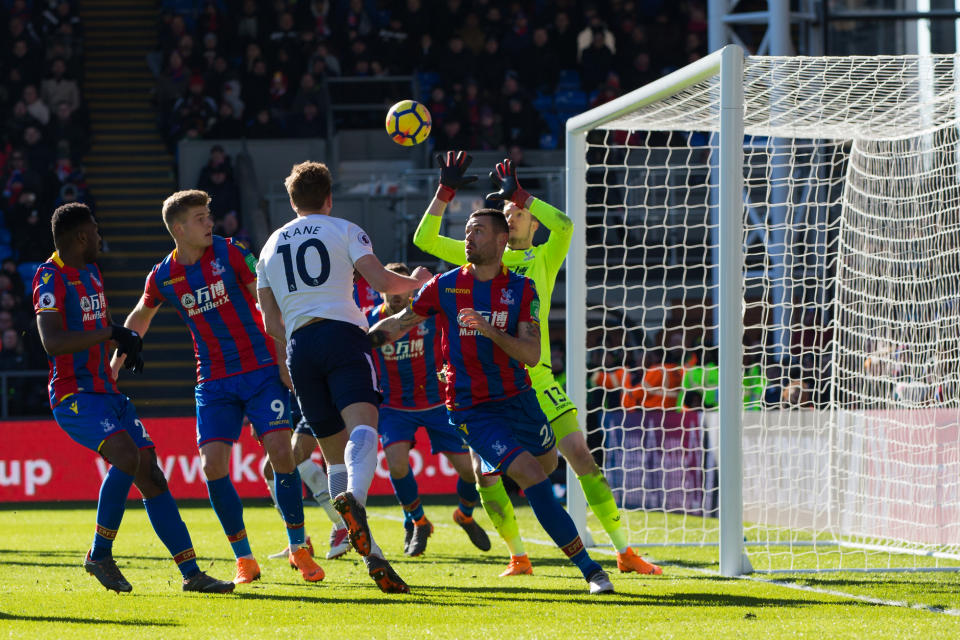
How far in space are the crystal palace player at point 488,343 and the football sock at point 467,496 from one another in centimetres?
248

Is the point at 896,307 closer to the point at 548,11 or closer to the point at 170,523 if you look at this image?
the point at 170,523

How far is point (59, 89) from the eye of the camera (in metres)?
19.8

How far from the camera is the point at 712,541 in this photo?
9906 mm

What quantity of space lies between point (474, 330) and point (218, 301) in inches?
55.1

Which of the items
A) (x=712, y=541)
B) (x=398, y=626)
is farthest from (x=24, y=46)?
(x=398, y=626)

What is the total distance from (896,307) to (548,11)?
1254 cm

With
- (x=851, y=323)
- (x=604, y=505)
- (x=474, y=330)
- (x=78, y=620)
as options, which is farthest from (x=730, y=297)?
(x=78, y=620)

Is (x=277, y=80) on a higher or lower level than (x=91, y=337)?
higher

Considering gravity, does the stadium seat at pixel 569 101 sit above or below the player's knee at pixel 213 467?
above

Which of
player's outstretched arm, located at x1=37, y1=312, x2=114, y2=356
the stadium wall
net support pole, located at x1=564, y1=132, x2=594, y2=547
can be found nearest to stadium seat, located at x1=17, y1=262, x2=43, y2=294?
the stadium wall

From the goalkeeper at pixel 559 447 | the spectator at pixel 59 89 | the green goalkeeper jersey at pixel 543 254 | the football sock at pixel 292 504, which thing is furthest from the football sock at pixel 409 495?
the spectator at pixel 59 89

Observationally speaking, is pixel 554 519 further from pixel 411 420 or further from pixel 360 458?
pixel 411 420

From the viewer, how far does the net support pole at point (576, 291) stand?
9125 millimetres

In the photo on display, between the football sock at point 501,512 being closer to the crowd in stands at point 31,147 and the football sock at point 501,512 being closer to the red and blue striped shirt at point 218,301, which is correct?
the red and blue striped shirt at point 218,301
